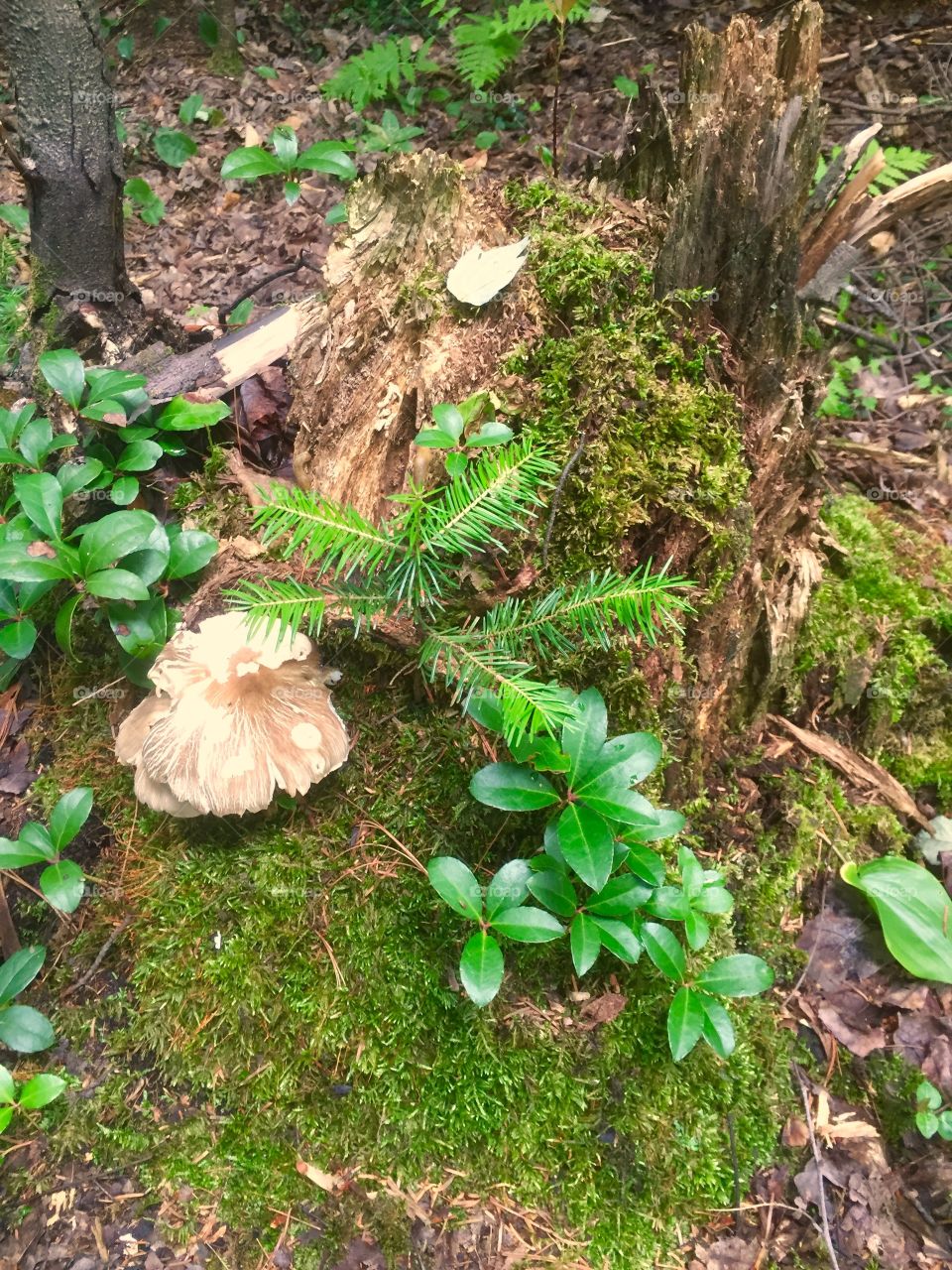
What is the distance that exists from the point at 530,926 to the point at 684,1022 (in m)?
0.55

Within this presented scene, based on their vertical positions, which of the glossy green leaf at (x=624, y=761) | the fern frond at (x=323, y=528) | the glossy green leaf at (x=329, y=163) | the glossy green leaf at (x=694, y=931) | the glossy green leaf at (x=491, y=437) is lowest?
the glossy green leaf at (x=694, y=931)

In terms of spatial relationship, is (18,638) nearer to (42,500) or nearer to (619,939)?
(42,500)

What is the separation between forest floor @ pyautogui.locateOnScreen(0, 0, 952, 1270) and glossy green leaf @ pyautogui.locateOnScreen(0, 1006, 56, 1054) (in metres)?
0.16

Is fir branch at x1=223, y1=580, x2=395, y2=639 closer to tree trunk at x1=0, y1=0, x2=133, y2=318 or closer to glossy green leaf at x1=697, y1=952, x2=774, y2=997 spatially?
glossy green leaf at x1=697, y1=952, x2=774, y2=997

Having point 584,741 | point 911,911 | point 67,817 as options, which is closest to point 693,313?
point 584,741

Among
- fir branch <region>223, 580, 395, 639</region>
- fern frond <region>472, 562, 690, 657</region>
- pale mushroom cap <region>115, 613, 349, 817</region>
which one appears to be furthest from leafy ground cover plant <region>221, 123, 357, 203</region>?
fern frond <region>472, 562, 690, 657</region>

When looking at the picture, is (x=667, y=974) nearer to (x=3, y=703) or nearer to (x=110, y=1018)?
(x=110, y=1018)

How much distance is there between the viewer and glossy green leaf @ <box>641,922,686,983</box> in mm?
2105

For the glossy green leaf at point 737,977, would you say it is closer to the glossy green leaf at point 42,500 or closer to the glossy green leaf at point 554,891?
the glossy green leaf at point 554,891

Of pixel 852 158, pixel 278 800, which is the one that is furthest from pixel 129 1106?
pixel 852 158

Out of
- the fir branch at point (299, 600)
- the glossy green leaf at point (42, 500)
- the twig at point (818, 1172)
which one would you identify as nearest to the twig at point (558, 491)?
the fir branch at point (299, 600)

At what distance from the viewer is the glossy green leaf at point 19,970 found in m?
2.28

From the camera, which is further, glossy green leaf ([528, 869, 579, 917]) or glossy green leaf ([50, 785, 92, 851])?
glossy green leaf ([50, 785, 92, 851])

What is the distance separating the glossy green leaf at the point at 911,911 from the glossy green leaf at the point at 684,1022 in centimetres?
108
